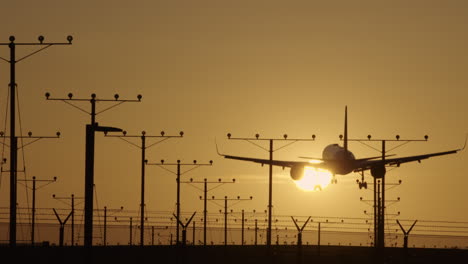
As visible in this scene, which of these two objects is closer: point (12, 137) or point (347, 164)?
point (12, 137)

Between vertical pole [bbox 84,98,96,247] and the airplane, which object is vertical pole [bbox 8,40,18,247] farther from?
the airplane

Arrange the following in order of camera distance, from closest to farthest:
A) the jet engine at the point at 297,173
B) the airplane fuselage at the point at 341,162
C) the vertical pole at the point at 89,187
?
the vertical pole at the point at 89,187
the airplane fuselage at the point at 341,162
the jet engine at the point at 297,173

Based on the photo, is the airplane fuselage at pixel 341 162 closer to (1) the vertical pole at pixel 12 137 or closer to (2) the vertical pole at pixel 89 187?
(1) the vertical pole at pixel 12 137

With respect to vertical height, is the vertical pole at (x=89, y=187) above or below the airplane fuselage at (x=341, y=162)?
below

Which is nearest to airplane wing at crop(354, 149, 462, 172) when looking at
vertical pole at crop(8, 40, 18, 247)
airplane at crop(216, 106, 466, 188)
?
airplane at crop(216, 106, 466, 188)

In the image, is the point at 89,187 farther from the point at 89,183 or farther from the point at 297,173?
the point at 297,173

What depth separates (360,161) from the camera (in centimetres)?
12419

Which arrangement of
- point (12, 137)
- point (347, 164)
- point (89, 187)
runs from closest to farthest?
point (89, 187), point (12, 137), point (347, 164)

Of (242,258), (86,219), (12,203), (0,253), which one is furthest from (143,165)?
(86,219)

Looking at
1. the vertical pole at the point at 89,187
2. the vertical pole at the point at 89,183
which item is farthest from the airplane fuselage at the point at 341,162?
the vertical pole at the point at 89,187

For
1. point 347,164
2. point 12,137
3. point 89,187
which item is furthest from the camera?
point 347,164

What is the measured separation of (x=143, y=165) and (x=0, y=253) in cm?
2021

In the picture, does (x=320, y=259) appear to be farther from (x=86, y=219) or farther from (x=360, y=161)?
(x=86, y=219)

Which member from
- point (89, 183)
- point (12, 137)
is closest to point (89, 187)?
point (89, 183)
